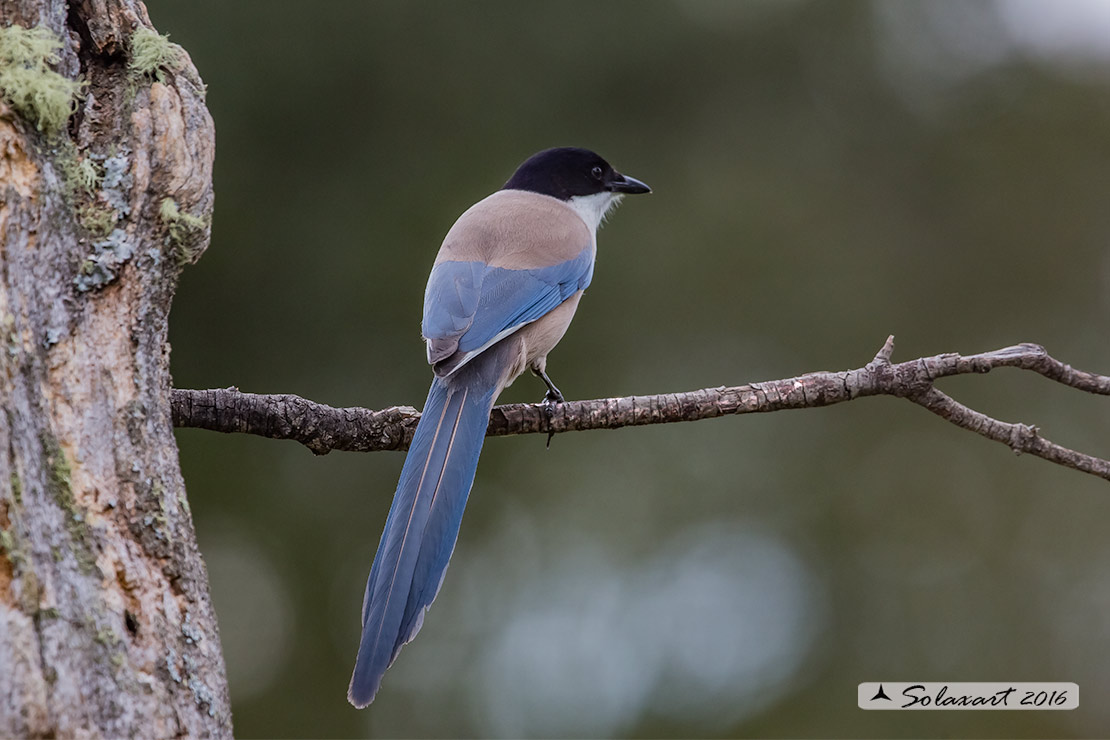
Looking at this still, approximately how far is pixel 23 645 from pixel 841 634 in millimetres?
4665

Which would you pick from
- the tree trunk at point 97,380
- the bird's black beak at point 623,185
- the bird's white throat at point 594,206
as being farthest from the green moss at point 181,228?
the bird's black beak at point 623,185

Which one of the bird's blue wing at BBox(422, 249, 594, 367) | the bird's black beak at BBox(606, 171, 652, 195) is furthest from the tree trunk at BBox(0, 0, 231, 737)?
the bird's black beak at BBox(606, 171, 652, 195)

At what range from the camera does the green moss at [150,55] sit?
6.91 ft

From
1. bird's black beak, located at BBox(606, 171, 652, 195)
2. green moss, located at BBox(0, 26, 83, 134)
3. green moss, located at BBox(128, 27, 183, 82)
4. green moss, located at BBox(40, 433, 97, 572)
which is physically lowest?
green moss, located at BBox(40, 433, 97, 572)

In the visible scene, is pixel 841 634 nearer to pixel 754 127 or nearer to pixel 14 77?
pixel 754 127

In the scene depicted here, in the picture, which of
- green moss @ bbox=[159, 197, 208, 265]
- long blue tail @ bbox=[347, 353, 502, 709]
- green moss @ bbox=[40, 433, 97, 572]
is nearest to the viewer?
green moss @ bbox=[40, 433, 97, 572]

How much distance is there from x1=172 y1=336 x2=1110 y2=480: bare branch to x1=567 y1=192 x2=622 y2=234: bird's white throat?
75.2 inches

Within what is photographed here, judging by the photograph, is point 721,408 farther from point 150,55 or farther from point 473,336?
point 150,55

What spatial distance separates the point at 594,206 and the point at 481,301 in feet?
5.32

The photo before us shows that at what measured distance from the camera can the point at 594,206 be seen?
16.0ft

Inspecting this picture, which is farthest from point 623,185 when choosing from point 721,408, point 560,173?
point 721,408

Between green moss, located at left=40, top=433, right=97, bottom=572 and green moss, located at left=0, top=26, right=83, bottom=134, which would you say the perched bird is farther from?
green moss, located at left=0, top=26, right=83, bottom=134

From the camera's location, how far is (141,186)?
2.03 metres

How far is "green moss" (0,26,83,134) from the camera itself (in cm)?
189
